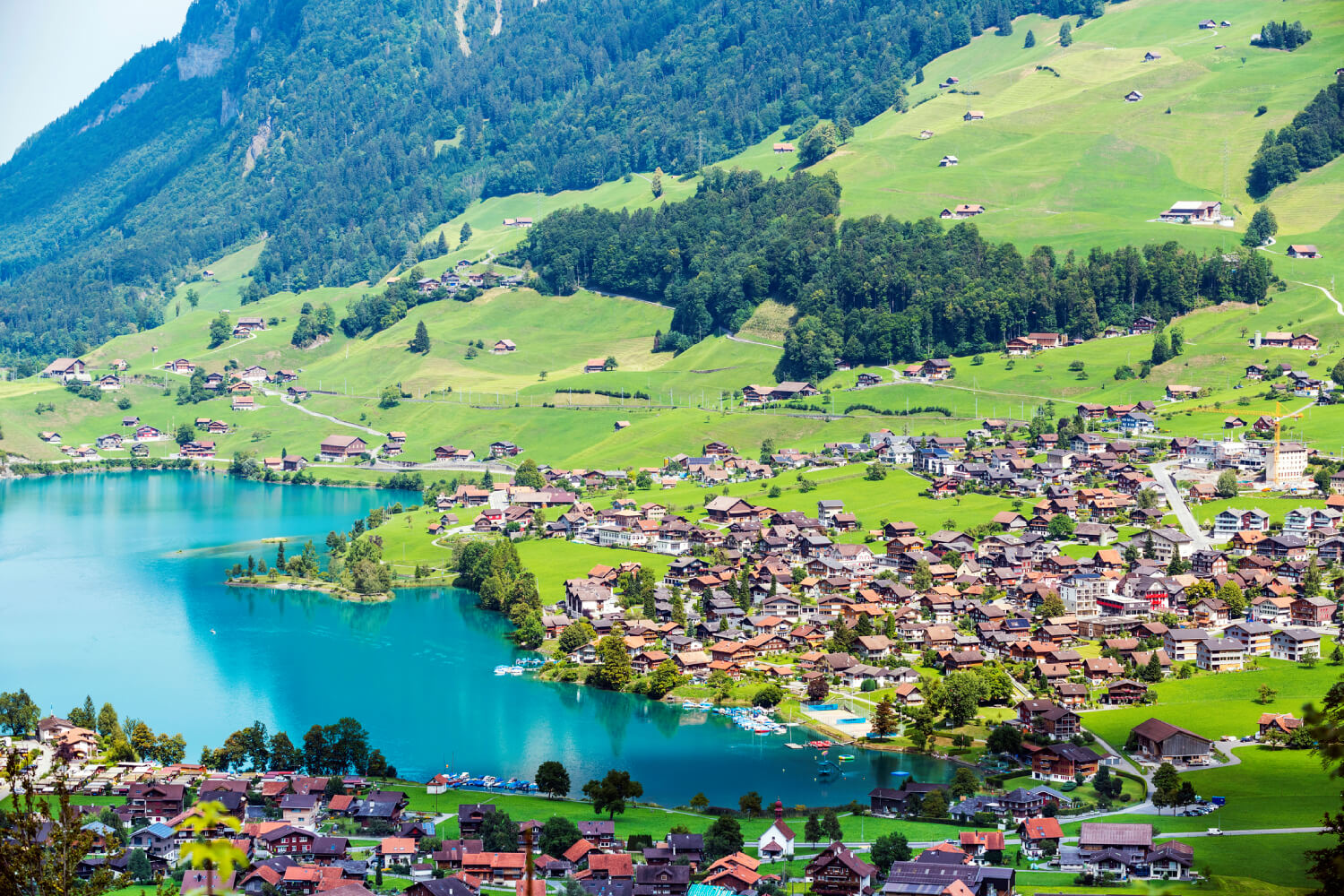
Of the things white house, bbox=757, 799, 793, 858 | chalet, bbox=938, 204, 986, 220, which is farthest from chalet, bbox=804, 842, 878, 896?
chalet, bbox=938, 204, 986, 220

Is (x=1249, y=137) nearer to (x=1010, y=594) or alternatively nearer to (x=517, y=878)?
(x=1010, y=594)

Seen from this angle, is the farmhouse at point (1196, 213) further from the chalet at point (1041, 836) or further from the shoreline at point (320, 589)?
the chalet at point (1041, 836)

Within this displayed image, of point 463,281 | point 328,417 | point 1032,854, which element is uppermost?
point 463,281

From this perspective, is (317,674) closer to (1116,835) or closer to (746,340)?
(1116,835)

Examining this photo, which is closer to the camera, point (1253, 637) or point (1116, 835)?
point (1116, 835)

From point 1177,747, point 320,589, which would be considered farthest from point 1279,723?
point 320,589
